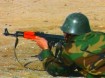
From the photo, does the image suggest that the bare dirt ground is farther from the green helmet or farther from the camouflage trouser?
the camouflage trouser

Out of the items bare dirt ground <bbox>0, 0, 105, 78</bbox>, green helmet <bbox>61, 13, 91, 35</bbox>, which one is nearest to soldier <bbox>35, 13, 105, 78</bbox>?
green helmet <bbox>61, 13, 91, 35</bbox>

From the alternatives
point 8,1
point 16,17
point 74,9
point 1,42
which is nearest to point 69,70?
point 1,42

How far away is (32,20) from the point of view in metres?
16.6

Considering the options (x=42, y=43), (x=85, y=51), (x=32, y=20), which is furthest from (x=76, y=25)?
(x=32, y=20)

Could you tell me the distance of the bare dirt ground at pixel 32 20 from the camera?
30.2 ft

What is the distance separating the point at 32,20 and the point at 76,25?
10073mm

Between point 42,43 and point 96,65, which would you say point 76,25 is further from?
point 96,65

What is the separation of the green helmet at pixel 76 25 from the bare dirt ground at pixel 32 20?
168cm

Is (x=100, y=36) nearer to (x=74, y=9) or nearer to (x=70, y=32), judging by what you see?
(x=70, y=32)

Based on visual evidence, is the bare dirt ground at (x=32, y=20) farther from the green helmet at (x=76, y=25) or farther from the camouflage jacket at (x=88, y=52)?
the camouflage jacket at (x=88, y=52)

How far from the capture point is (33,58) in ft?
33.0

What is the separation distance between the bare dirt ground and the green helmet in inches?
66.2

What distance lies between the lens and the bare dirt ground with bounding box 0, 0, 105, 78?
9.20 m

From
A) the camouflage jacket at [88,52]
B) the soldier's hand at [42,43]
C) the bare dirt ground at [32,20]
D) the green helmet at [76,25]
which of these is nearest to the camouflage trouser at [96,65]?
the camouflage jacket at [88,52]
